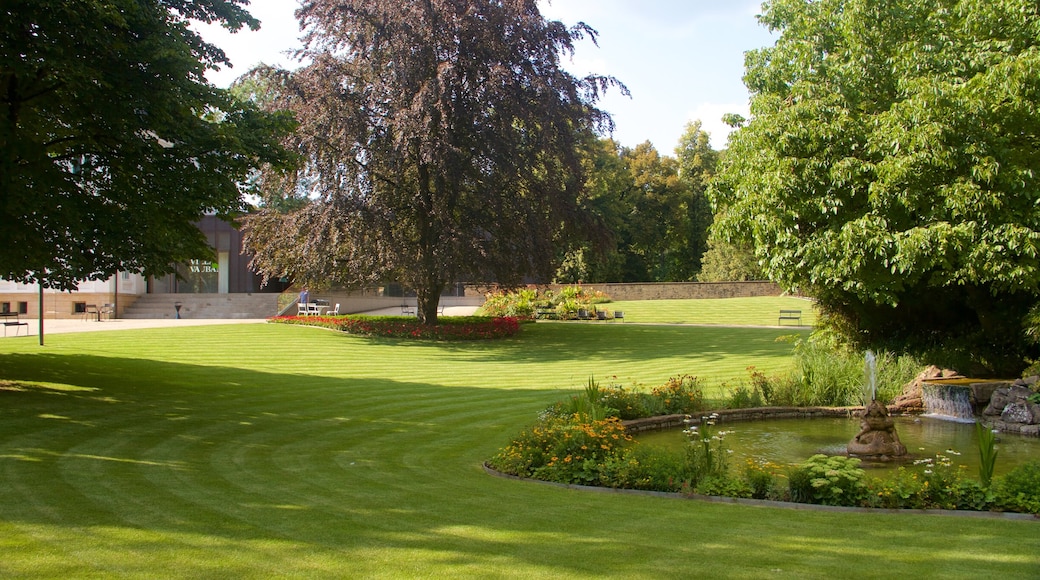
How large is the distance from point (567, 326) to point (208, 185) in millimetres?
25631

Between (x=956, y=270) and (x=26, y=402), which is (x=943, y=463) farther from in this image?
(x=26, y=402)

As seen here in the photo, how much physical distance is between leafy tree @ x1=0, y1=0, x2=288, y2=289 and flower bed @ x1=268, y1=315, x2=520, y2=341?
1700 centimetres

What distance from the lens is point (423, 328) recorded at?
102 feet

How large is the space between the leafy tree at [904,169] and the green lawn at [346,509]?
6797 millimetres

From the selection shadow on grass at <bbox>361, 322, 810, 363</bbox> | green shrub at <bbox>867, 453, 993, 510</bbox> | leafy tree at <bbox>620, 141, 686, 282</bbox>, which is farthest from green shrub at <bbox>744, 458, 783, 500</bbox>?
leafy tree at <bbox>620, 141, 686, 282</bbox>

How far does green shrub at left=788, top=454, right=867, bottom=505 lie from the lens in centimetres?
739

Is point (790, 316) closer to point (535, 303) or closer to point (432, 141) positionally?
point (535, 303)

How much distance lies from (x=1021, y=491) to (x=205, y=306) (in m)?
42.7

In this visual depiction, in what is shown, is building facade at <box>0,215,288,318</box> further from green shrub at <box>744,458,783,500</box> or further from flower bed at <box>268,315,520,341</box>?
→ green shrub at <box>744,458,783,500</box>

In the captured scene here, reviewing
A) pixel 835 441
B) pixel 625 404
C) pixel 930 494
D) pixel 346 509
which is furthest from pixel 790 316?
pixel 346 509

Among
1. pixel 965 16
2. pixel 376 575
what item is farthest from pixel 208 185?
pixel 965 16

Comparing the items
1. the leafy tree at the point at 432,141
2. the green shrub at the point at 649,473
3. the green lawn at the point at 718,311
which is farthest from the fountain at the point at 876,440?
the green lawn at the point at 718,311

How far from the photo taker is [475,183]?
99.4 ft

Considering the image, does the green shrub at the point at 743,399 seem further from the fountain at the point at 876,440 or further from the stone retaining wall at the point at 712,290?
the stone retaining wall at the point at 712,290
